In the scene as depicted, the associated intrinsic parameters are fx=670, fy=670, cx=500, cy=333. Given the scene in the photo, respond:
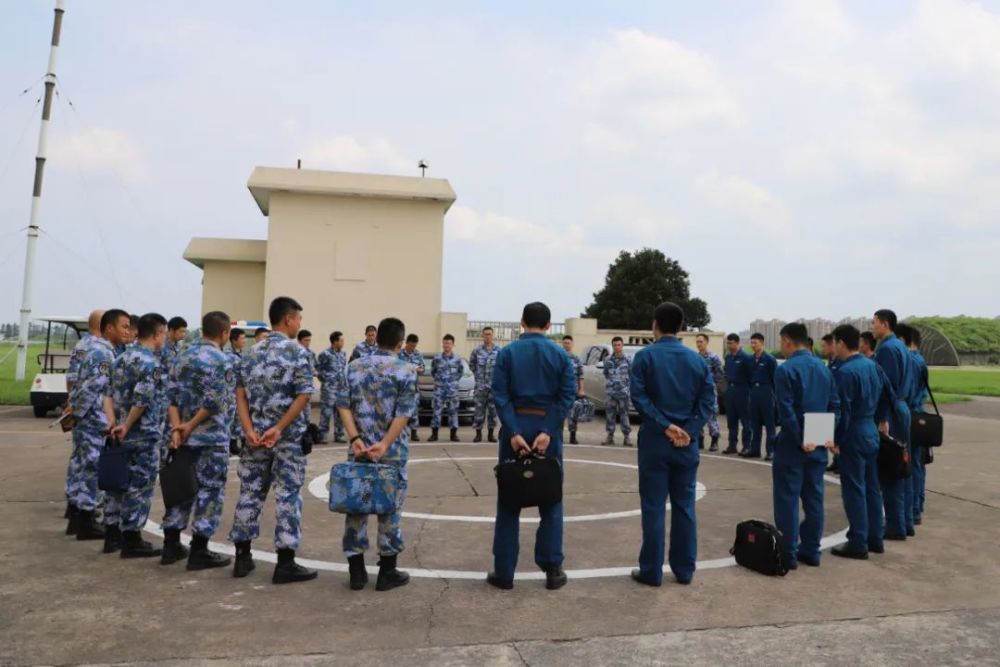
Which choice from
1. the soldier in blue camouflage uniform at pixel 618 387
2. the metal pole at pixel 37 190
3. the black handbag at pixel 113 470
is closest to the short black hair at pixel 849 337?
the black handbag at pixel 113 470

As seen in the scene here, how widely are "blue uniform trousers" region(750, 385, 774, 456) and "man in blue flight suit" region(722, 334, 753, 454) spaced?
0.14m

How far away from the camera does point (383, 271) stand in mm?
19094

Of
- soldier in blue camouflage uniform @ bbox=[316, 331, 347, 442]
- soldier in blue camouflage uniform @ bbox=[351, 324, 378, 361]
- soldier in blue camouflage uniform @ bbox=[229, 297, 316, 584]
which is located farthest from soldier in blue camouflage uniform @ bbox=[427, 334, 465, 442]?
soldier in blue camouflage uniform @ bbox=[229, 297, 316, 584]

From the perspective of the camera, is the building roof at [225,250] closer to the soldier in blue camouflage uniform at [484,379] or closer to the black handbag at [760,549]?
the soldier in blue camouflage uniform at [484,379]

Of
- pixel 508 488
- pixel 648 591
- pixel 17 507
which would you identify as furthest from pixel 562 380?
pixel 17 507

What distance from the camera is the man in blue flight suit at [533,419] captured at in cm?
446

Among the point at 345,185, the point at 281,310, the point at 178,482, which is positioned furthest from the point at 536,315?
the point at 345,185

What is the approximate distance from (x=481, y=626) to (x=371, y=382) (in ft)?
5.46

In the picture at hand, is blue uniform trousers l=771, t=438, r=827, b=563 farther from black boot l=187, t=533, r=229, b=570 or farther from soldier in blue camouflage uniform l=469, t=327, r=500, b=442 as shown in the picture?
soldier in blue camouflage uniform l=469, t=327, r=500, b=442

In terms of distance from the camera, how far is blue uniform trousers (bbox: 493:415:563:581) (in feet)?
14.6

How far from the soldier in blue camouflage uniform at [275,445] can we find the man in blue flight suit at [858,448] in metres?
4.16

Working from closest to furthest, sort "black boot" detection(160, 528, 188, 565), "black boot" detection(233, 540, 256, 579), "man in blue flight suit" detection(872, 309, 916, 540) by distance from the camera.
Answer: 1. "black boot" detection(233, 540, 256, 579)
2. "black boot" detection(160, 528, 188, 565)
3. "man in blue flight suit" detection(872, 309, 916, 540)

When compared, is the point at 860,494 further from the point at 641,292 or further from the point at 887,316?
the point at 641,292

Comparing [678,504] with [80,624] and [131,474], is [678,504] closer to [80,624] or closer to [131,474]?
[80,624]
